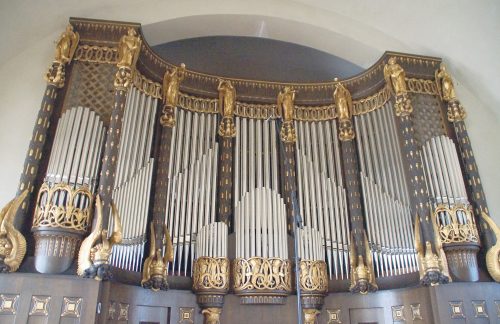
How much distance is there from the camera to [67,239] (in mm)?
5832

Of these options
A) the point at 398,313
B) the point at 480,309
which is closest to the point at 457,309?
the point at 480,309

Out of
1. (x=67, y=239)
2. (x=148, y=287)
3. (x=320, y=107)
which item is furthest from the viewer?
(x=320, y=107)

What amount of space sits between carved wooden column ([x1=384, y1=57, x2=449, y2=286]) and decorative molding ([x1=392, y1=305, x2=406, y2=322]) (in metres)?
0.63

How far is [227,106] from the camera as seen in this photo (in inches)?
345

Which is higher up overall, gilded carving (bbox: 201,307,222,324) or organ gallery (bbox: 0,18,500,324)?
→ organ gallery (bbox: 0,18,500,324)

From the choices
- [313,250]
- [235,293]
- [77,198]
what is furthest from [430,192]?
[77,198]

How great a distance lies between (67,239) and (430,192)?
5.65 metres

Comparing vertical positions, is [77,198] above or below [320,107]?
below

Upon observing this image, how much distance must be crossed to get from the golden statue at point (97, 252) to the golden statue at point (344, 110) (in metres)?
4.82

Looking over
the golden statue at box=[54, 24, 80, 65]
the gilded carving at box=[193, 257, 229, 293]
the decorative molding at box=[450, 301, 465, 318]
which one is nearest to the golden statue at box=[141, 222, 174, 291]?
the gilded carving at box=[193, 257, 229, 293]

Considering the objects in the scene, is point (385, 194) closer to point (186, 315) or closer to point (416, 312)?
point (416, 312)

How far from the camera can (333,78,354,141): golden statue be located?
346 inches

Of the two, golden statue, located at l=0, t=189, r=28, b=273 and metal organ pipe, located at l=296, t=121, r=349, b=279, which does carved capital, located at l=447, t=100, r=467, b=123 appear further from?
golden statue, located at l=0, t=189, r=28, b=273

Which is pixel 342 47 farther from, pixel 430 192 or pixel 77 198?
pixel 77 198
